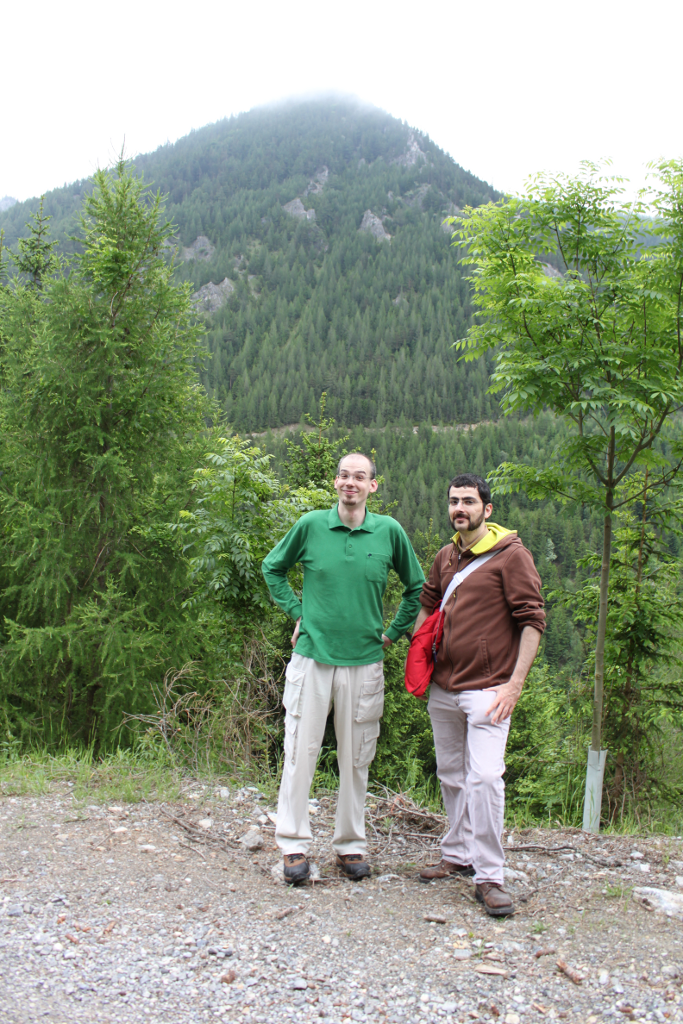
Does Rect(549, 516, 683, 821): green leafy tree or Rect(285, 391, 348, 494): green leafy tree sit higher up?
Rect(285, 391, 348, 494): green leafy tree

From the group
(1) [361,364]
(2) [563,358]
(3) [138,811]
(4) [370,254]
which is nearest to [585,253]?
(2) [563,358]

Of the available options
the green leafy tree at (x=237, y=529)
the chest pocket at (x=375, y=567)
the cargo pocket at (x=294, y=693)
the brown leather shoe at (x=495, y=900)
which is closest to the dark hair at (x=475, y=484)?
the chest pocket at (x=375, y=567)

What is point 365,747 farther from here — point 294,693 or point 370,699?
point 294,693

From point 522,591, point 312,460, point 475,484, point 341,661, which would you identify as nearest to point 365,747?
point 341,661

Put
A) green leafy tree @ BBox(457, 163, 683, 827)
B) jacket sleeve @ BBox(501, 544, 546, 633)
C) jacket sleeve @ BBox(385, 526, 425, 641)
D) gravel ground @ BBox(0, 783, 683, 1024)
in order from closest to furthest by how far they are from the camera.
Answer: gravel ground @ BBox(0, 783, 683, 1024) < jacket sleeve @ BBox(501, 544, 546, 633) < jacket sleeve @ BBox(385, 526, 425, 641) < green leafy tree @ BBox(457, 163, 683, 827)

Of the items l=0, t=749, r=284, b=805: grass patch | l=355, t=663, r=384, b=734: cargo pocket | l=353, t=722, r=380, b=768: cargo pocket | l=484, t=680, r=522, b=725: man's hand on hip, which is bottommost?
l=0, t=749, r=284, b=805: grass patch

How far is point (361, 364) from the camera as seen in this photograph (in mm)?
153125

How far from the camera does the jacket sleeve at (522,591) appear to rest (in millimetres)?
3113

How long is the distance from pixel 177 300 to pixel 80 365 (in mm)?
1285

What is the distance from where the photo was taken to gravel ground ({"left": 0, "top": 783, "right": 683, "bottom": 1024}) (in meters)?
2.37

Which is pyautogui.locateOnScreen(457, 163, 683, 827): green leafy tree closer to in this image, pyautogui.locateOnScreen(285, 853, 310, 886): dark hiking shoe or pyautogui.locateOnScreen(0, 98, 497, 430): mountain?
pyautogui.locateOnScreen(285, 853, 310, 886): dark hiking shoe

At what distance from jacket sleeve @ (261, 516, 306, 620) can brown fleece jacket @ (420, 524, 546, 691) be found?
836 millimetres

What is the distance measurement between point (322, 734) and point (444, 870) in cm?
98

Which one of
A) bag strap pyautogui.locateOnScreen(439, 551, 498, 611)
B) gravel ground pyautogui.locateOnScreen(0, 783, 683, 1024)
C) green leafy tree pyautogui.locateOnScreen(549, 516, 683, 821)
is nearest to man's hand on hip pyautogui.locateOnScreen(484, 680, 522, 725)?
bag strap pyautogui.locateOnScreen(439, 551, 498, 611)
